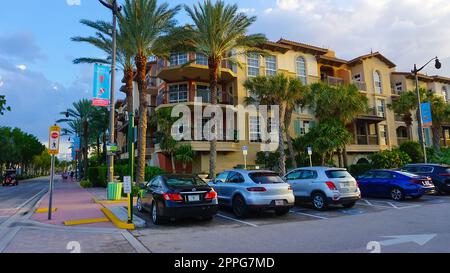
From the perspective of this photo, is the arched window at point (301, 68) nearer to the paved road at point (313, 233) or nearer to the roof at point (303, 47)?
the roof at point (303, 47)

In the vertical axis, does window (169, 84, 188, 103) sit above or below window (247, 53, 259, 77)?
below

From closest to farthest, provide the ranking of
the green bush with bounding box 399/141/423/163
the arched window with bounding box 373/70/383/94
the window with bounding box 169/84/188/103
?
the window with bounding box 169/84/188/103 → the green bush with bounding box 399/141/423/163 → the arched window with bounding box 373/70/383/94

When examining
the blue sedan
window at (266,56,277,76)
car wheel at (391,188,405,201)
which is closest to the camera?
the blue sedan

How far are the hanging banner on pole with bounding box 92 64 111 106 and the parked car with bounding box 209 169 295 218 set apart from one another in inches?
360

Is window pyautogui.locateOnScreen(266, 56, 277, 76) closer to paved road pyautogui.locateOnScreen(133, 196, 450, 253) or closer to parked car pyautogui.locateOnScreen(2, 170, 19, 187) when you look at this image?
paved road pyautogui.locateOnScreen(133, 196, 450, 253)

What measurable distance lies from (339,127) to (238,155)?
9.26 metres

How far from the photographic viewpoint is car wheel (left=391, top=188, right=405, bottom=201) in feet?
47.4

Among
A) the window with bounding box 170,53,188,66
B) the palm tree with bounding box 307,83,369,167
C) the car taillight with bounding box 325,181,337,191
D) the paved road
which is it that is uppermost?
the window with bounding box 170,53,188,66

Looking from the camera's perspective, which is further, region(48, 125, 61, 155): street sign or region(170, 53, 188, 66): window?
region(170, 53, 188, 66): window

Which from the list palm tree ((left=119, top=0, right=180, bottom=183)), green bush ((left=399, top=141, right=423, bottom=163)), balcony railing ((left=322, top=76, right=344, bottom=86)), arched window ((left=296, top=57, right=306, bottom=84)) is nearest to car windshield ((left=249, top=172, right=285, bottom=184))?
palm tree ((left=119, top=0, right=180, bottom=183))

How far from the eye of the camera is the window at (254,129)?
3038 centimetres

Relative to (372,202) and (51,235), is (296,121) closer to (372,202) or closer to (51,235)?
(372,202)

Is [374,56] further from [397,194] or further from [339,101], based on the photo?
[397,194]

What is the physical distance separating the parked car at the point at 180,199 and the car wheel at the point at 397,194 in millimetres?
9525
